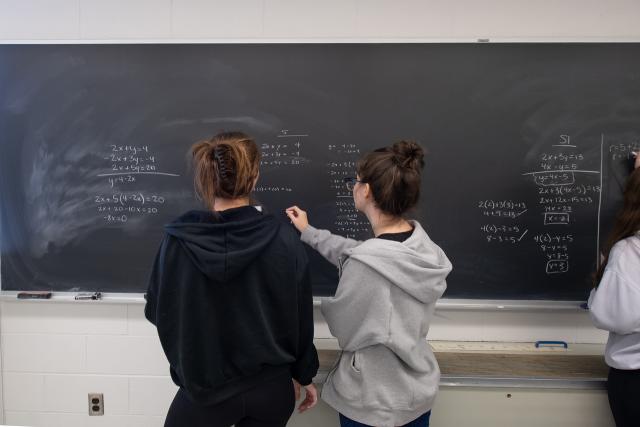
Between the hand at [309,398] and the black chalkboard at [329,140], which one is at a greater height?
the black chalkboard at [329,140]

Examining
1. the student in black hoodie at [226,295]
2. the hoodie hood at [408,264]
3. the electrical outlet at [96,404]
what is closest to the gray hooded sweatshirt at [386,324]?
the hoodie hood at [408,264]

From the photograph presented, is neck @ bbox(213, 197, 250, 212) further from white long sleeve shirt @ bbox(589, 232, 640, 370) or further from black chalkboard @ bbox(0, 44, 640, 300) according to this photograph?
white long sleeve shirt @ bbox(589, 232, 640, 370)

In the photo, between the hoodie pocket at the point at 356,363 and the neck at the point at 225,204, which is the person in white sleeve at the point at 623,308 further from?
the neck at the point at 225,204

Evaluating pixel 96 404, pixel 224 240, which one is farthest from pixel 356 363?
pixel 96 404

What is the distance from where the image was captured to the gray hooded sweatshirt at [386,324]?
1.31 m

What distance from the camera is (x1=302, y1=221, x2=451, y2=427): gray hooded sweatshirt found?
51.6 inches

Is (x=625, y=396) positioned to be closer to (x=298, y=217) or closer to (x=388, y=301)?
(x=388, y=301)

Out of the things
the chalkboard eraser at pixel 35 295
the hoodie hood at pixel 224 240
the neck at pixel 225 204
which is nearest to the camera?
the hoodie hood at pixel 224 240

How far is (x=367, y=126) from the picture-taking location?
6.31 feet

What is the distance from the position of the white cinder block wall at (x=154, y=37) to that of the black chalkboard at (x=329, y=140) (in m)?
0.12

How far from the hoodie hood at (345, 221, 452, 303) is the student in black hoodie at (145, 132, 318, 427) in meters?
0.24

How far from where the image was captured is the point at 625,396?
5.20 feet

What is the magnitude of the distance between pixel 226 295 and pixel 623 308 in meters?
1.49

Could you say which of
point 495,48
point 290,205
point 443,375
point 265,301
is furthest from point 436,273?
point 495,48
